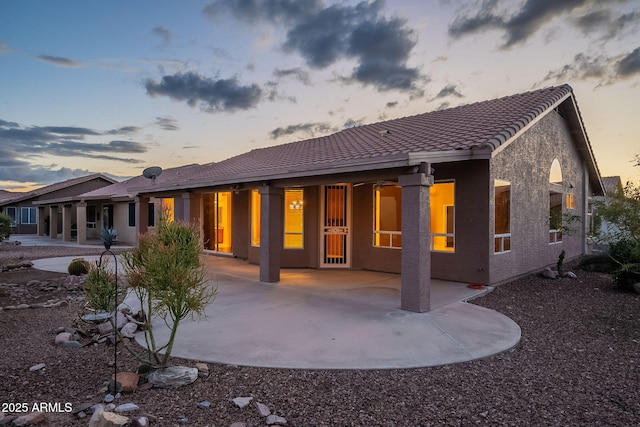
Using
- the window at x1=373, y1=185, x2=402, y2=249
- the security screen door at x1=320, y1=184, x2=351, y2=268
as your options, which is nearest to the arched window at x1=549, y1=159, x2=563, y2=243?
the window at x1=373, y1=185, x2=402, y2=249

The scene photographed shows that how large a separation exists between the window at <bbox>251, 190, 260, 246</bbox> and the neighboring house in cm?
2176

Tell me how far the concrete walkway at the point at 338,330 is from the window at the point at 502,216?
1503 millimetres

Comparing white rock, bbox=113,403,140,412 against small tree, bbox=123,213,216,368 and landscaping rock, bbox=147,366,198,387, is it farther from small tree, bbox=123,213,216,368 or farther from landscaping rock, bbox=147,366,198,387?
small tree, bbox=123,213,216,368

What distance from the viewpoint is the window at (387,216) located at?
448 inches

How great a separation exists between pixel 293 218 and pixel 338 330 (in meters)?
7.01

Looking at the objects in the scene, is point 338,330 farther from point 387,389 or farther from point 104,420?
point 104,420

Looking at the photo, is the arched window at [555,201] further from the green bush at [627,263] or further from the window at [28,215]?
the window at [28,215]

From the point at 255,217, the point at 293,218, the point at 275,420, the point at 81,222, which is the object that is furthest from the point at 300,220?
the point at 81,222

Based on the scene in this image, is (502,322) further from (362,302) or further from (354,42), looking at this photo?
(354,42)

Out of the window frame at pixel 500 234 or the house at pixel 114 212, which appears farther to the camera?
the house at pixel 114 212

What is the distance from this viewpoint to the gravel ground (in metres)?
3.42

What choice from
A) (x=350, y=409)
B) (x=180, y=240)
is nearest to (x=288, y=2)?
(x=180, y=240)

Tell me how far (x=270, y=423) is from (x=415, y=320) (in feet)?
12.2

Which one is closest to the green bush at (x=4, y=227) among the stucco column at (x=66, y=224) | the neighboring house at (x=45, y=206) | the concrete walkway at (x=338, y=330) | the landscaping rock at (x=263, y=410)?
the stucco column at (x=66, y=224)
